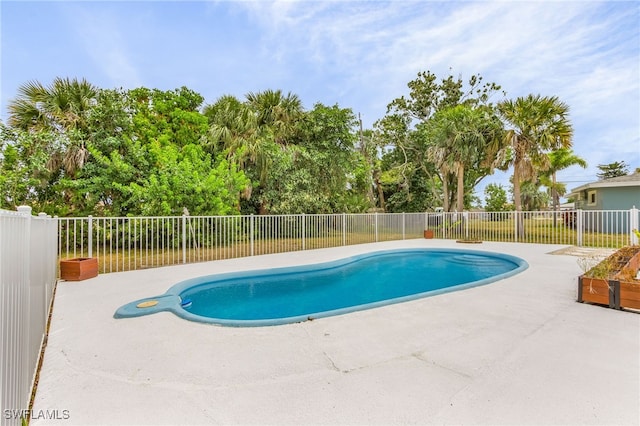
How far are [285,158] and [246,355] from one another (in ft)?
34.8

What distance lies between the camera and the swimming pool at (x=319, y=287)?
4188 millimetres

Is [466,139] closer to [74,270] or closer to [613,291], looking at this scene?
[613,291]

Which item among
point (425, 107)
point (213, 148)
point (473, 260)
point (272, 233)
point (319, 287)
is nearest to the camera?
point (319, 287)

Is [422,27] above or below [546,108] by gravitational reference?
above

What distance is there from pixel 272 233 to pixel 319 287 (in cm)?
399

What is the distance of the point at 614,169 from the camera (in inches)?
1337

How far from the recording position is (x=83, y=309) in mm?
4023

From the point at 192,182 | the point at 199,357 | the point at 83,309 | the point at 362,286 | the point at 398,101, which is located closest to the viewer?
the point at 199,357

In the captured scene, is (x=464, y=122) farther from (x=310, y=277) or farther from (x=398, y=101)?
(x=310, y=277)

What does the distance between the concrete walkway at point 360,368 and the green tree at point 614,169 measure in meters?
43.1

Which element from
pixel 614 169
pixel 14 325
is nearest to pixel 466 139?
pixel 14 325

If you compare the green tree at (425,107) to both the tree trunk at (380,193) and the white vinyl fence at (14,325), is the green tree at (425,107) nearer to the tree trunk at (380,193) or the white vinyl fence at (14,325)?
the tree trunk at (380,193)

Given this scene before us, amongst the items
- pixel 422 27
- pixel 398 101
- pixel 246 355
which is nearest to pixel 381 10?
pixel 422 27

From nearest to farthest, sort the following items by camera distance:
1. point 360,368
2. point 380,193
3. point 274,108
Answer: point 360,368 → point 274,108 → point 380,193
